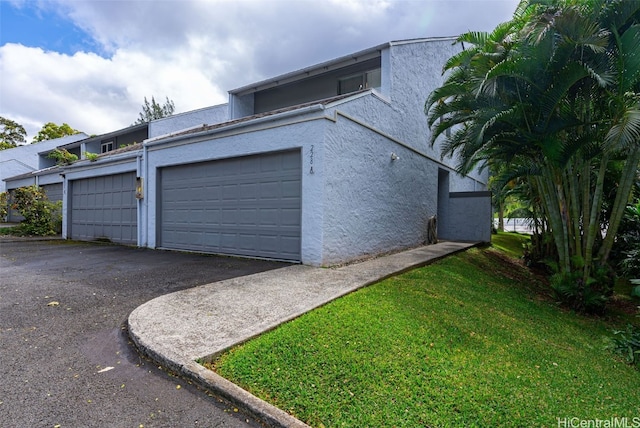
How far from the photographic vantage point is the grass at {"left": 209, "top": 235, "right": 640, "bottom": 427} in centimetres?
242

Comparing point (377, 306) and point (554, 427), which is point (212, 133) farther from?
point (554, 427)

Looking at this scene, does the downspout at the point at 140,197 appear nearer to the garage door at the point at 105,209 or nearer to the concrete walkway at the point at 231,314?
the garage door at the point at 105,209

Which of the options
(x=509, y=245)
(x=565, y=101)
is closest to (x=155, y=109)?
(x=509, y=245)

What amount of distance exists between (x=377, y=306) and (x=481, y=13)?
10.6m

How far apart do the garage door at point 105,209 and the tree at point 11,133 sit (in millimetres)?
35867

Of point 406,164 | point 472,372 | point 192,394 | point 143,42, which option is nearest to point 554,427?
point 472,372

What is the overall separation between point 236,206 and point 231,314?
486 centimetres

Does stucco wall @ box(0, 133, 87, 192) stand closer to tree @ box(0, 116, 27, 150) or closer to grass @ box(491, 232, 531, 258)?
tree @ box(0, 116, 27, 150)

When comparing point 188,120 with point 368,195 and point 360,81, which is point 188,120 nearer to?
point 360,81

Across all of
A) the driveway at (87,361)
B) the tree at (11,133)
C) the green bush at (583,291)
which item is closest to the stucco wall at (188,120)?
the driveway at (87,361)

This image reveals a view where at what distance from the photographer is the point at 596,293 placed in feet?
20.9

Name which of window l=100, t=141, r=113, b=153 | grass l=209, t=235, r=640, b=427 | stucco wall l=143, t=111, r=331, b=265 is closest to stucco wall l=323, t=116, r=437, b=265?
stucco wall l=143, t=111, r=331, b=265

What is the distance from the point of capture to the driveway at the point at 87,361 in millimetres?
2256

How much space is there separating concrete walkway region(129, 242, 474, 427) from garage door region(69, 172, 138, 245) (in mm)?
7646
